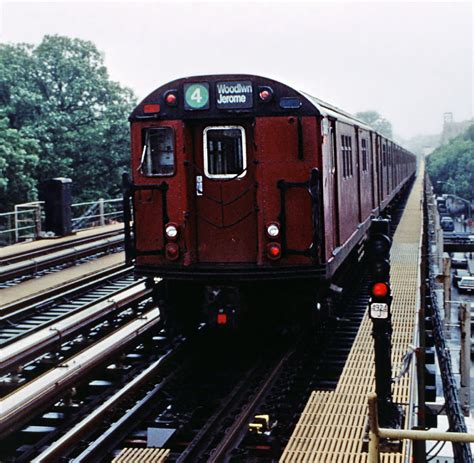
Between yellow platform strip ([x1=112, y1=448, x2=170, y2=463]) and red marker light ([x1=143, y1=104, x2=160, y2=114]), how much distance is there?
3.97m

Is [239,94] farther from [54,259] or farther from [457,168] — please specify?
[457,168]

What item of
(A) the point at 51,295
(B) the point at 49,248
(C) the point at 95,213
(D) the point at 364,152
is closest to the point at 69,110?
(C) the point at 95,213

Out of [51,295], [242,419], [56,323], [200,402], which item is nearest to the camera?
[242,419]

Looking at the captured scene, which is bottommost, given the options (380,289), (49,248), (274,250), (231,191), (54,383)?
(54,383)

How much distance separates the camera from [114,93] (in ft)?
105

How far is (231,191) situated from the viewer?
912 cm

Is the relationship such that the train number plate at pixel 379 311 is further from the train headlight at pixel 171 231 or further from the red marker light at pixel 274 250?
the train headlight at pixel 171 231

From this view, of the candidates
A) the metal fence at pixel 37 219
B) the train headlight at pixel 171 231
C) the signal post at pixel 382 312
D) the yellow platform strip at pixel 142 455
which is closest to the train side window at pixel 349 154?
the train headlight at pixel 171 231

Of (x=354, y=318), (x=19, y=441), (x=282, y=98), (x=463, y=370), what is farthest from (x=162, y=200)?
(x=463, y=370)

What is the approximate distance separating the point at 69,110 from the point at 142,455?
25959mm

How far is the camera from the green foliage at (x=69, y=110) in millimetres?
29266

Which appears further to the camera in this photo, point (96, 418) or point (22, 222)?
point (22, 222)

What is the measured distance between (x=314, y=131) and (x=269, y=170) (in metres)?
0.63

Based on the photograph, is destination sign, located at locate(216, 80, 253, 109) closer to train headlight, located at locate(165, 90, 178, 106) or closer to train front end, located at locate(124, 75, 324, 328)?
train front end, located at locate(124, 75, 324, 328)
